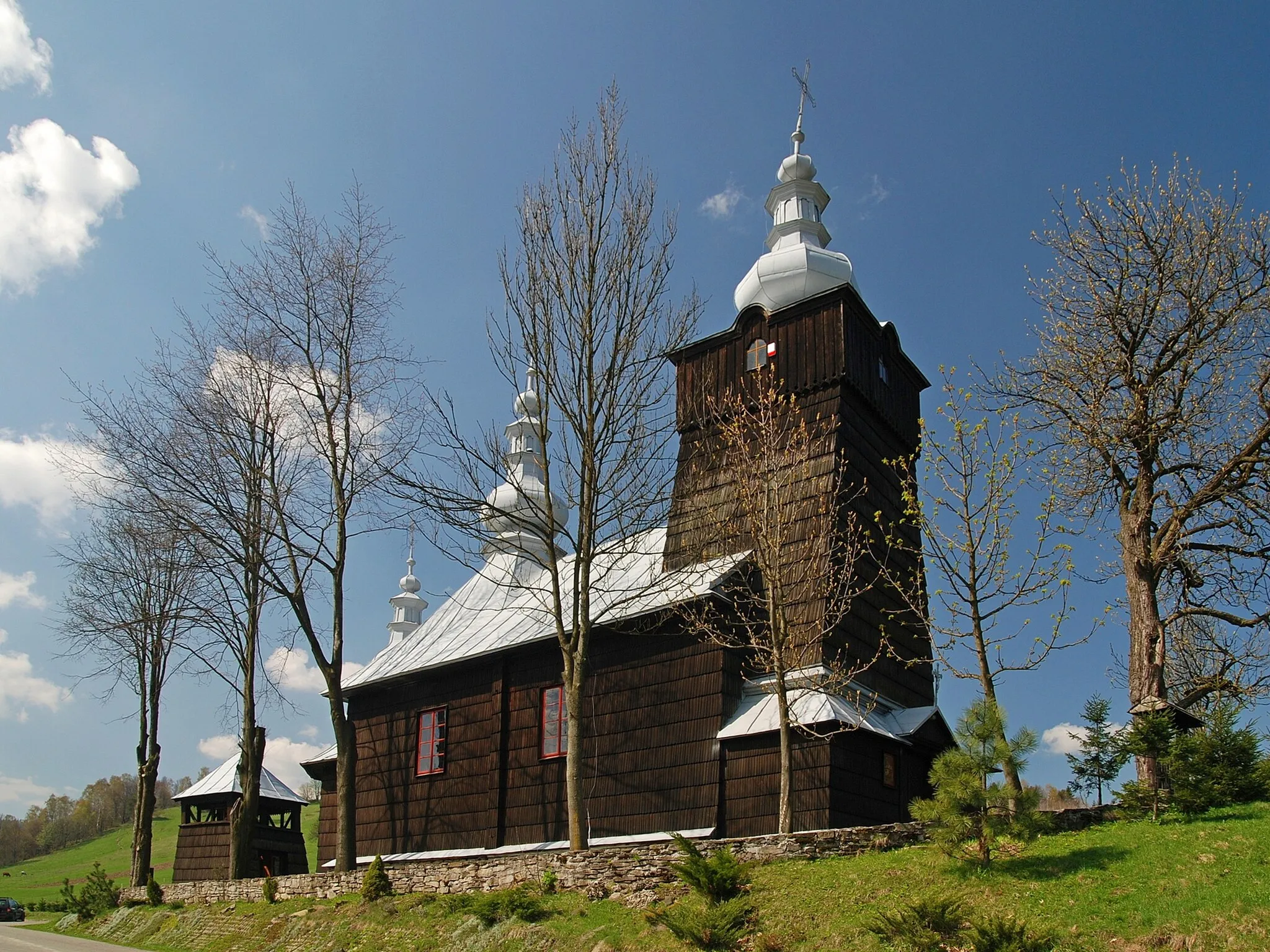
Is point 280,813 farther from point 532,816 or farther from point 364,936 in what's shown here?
point 364,936

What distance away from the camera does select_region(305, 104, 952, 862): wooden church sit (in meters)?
17.4

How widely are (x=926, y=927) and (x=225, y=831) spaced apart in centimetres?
2549

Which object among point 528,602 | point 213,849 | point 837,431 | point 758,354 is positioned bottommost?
point 213,849

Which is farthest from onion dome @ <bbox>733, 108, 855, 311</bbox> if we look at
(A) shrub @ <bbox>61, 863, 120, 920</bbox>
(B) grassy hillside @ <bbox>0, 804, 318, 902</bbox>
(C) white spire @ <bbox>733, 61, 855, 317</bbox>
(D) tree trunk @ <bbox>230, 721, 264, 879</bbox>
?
(B) grassy hillside @ <bbox>0, 804, 318, 902</bbox>

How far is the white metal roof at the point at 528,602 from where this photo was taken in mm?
18141

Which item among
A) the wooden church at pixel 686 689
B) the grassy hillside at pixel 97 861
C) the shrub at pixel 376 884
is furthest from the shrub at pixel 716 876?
the grassy hillside at pixel 97 861

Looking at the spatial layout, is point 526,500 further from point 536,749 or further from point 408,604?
point 408,604

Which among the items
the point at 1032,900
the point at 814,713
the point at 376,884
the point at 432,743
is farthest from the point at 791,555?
the point at 432,743

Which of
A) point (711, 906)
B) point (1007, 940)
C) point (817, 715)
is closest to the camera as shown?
point (1007, 940)

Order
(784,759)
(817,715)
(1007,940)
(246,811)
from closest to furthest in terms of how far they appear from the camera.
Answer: (1007,940) → (784,759) → (817,715) → (246,811)

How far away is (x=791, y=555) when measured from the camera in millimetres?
19156

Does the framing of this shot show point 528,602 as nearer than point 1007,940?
No

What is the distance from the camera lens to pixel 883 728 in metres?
17.5

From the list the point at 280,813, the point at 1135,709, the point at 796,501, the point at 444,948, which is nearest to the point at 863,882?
the point at 1135,709
